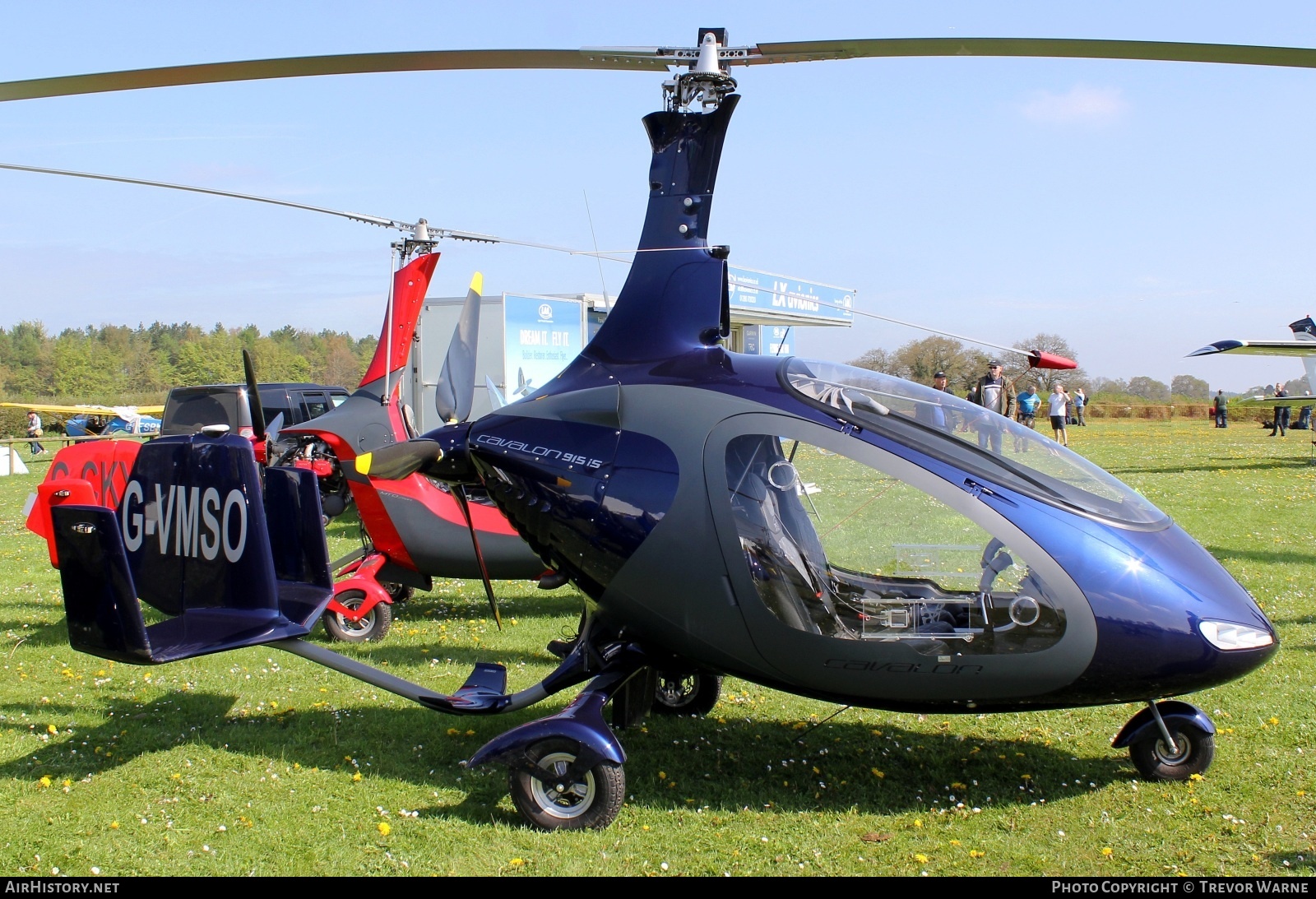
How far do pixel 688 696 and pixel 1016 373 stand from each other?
13.0 meters

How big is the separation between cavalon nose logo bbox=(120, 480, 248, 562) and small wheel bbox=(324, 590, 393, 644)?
6.54ft

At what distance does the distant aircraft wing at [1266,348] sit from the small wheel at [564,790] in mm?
14598

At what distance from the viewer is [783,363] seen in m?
4.13

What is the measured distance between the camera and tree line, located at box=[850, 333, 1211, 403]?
47.0 feet

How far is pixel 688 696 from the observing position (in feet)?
16.9

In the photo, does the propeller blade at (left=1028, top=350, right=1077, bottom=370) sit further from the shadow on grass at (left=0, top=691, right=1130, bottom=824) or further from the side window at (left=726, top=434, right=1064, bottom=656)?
the shadow on grass at (left=0, top=691, right=1130, bottom=824)

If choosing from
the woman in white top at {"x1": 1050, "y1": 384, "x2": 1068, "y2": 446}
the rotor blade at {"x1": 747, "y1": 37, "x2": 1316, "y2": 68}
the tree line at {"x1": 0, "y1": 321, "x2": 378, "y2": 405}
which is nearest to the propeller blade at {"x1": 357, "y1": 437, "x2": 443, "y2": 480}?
the rotor blade at {"x1": 747, "y1": 37, "x2": 1316, "y2": 68}

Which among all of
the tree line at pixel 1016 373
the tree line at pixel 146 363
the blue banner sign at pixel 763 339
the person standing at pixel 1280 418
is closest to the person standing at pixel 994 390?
the tree line at pixel 1016 373

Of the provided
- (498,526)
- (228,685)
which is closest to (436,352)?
(498,526)

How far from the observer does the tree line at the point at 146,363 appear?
214ft

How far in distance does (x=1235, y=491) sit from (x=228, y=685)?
48.8ft

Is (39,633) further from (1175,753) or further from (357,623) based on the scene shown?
(1175,753)

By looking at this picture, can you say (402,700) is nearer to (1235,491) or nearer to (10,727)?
(10,727)

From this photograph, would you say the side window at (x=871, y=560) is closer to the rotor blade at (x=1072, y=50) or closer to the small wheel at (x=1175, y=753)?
the small wheel at (x=1175, y=753)
